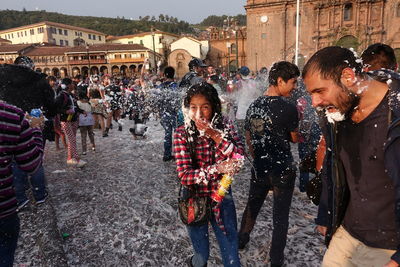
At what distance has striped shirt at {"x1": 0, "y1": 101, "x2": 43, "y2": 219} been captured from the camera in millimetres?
1879

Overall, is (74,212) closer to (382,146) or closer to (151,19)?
(382,146)

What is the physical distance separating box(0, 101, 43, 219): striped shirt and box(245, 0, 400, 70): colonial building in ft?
124

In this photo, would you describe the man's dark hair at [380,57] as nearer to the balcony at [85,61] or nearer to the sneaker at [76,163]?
the sneaker at [76,163]

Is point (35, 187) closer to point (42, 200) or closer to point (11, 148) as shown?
point (42, 200)

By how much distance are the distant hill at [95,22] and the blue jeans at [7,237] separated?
10429 cm

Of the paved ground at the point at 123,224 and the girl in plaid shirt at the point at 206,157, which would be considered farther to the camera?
the paved ground at the point at 123,224

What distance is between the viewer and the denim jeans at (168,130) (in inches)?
253

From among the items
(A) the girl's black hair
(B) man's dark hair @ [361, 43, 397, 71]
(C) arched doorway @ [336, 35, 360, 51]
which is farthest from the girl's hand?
(C) arched doorway @ [336, 35, 360, 51]

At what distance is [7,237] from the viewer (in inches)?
79.3

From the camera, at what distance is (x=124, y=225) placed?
383cm

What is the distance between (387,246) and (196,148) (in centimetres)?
136

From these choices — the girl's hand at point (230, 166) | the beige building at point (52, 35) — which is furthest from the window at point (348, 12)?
the beige building at point (52, 35)

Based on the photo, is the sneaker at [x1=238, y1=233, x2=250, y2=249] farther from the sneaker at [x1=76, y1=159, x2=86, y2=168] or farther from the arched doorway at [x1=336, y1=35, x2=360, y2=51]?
the arched doorway at [x1=336, y1=35, x2=360, y2=51]

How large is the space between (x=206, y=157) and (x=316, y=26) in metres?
41.7
